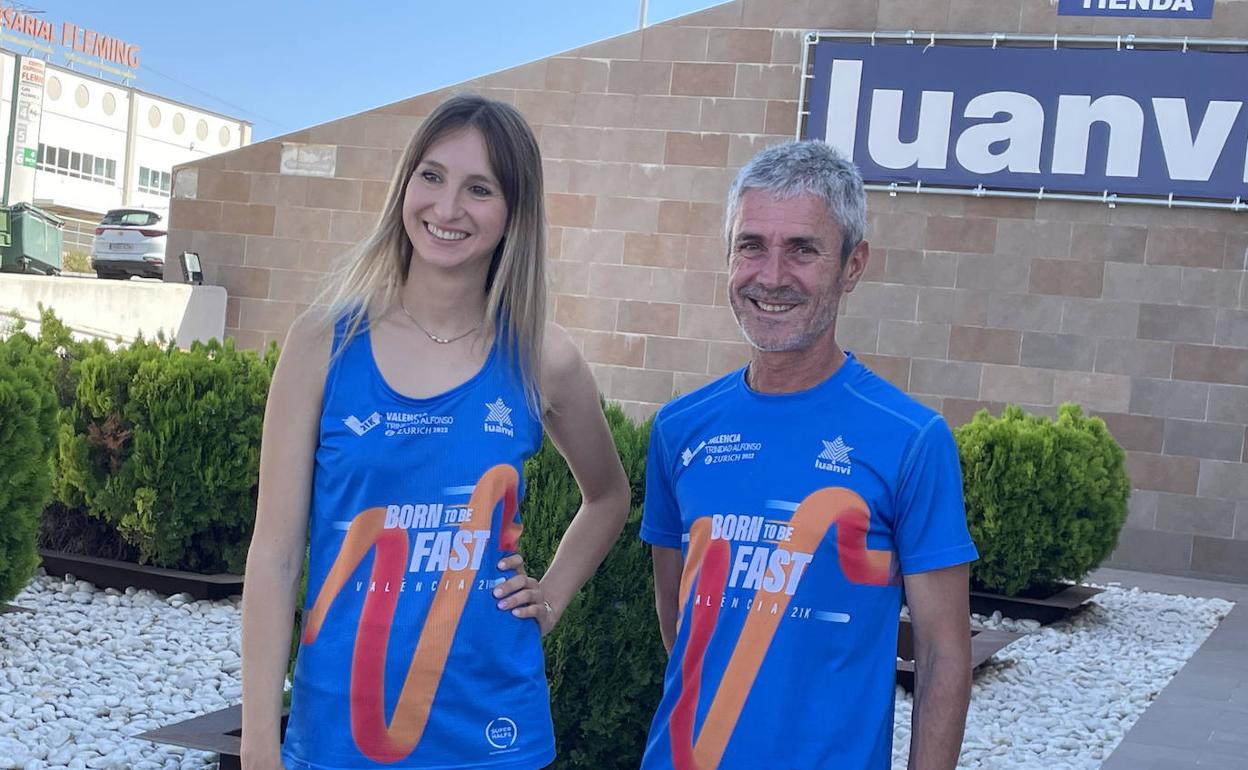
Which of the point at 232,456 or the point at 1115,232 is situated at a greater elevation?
the point at 1115,232

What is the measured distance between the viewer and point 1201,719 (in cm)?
598

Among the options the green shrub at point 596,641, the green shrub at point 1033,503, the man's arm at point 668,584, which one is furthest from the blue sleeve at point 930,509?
the green shrub at point 1033,503

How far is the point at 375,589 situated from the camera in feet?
7.22

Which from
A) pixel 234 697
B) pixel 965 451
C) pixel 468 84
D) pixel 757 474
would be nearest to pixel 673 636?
pixel 757 474

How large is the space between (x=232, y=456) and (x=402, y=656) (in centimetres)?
537

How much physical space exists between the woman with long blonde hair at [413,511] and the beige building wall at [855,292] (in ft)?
31.5

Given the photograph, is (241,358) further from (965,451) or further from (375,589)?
(375,589)

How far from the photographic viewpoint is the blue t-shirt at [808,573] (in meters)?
2.12

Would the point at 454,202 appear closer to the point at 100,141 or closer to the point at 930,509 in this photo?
the point at 930,509

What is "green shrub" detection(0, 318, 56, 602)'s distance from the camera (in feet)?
18.9

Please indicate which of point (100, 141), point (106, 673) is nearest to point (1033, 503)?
point (106, 673)

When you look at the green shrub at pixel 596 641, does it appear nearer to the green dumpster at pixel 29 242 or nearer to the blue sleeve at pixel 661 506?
the blue sleeve at pixel 661 506

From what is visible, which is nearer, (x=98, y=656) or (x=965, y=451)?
(x=98, y=656)

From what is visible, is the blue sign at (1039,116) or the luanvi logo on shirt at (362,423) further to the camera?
the blue sign at (1039,116)
